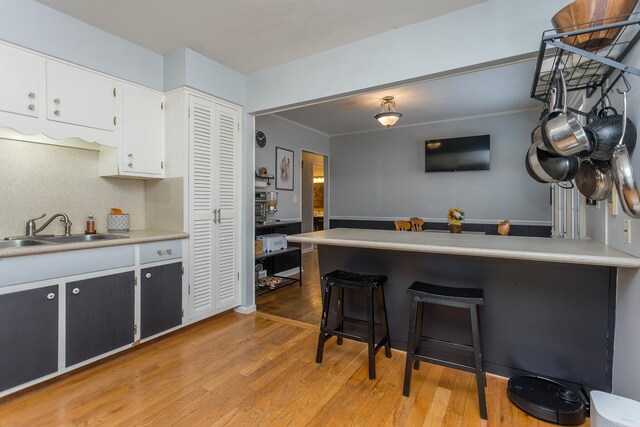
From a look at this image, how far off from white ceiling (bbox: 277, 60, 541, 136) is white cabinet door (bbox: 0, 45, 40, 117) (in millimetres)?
2887

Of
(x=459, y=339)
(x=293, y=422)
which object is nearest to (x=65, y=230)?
(x=293, y=422)

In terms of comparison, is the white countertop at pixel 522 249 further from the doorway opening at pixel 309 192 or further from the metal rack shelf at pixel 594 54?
the doorway opening at pixel 309 192

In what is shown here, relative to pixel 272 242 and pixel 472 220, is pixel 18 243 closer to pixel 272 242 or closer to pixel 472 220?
pixel 272 242

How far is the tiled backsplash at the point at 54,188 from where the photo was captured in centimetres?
226

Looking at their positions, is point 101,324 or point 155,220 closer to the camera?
point 101,324

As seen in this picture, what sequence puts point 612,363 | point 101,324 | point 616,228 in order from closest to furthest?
point 616,228 < point 612,363 < point 101,324

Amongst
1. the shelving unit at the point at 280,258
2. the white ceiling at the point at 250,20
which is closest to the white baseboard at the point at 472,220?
the shelving unit at the point at 280,258

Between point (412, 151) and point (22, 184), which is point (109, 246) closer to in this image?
point (22, 184)

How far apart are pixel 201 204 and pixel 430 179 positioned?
4047 millimetres

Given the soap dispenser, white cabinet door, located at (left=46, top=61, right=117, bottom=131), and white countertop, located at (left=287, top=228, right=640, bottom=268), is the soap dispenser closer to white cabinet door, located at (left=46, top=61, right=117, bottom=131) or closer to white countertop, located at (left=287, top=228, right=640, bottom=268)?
white cabinet door, located at (left=46, top=61, right=117, bottom=131)

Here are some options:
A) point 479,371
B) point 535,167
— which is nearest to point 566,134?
point 535,167

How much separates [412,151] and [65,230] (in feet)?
16.5

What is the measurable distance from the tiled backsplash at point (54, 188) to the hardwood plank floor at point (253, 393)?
1.20m

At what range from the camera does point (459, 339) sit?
2.16 metres
